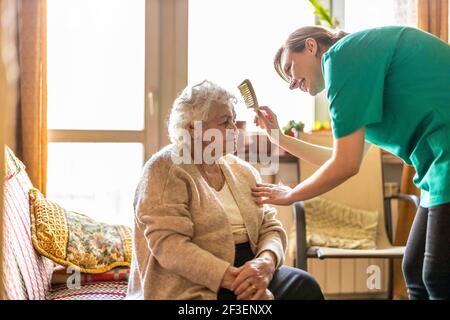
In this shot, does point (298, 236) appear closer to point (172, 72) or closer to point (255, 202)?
point (255, 202)

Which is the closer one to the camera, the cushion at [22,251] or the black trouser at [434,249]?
the black trouser at [434,249]

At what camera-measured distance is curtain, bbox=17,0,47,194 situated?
8.27 feet

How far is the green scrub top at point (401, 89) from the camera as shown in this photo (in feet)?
4.32

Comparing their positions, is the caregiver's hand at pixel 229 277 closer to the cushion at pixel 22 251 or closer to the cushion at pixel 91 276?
the cushion at pixel 22 251

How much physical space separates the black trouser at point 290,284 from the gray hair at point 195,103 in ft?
1.24

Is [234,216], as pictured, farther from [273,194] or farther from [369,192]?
[369,192]

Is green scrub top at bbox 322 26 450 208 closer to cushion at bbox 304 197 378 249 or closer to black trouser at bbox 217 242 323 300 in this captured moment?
black trouser at bbox 217 242 323 300

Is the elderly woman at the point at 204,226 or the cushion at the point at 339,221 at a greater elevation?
the elderly woman at the point at 204,226

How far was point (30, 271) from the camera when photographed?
184 centimetres

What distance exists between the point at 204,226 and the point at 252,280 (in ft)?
0.66

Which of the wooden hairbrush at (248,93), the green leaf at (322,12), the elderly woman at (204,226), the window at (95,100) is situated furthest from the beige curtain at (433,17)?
the elderly woman at (204,226)

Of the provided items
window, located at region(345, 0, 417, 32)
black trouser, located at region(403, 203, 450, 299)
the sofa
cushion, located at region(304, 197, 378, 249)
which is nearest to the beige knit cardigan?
the sofa

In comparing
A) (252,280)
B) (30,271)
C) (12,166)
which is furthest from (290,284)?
(12,166)

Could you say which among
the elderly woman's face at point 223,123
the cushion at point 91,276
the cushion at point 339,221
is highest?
the elderly woman's face at point 223,123
